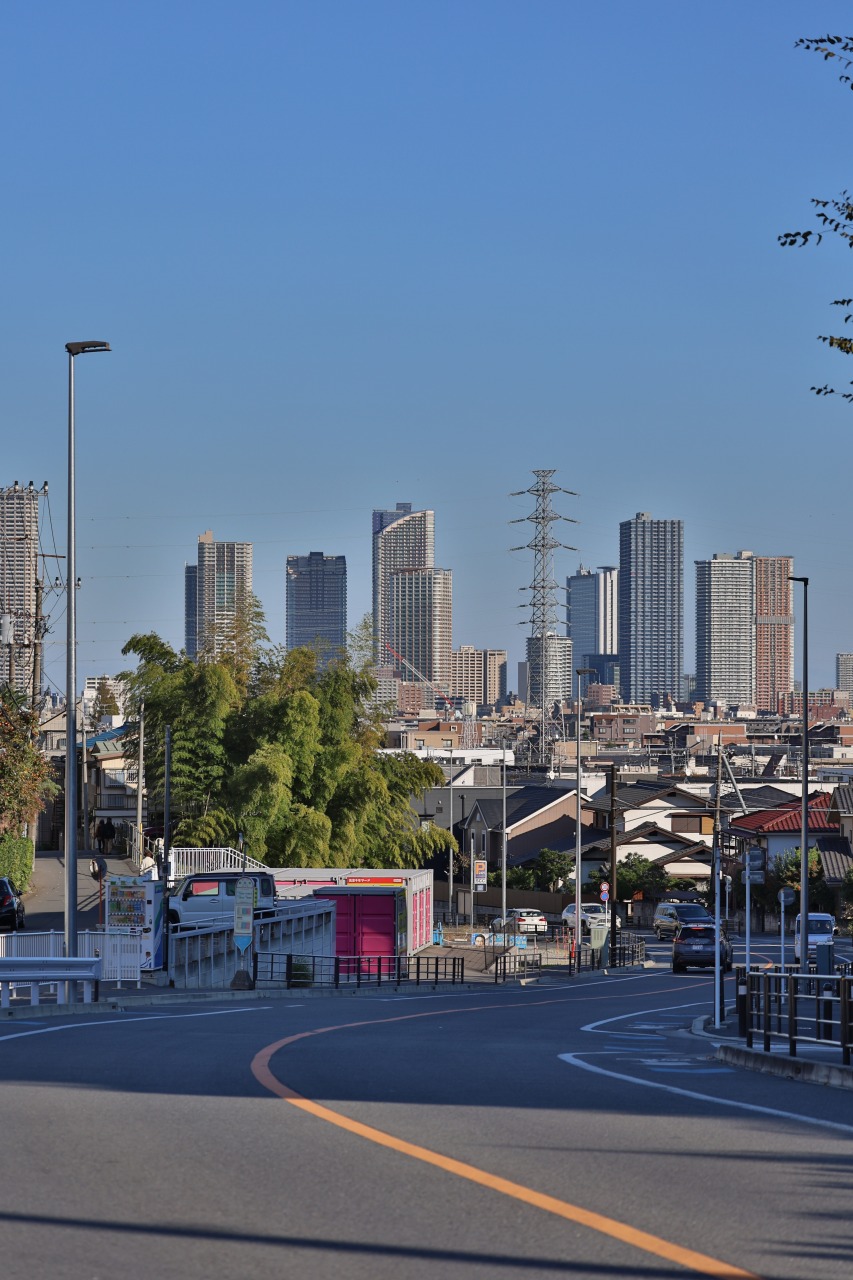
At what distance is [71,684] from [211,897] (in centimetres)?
1150

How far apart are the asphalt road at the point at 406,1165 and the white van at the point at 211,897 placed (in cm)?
2356

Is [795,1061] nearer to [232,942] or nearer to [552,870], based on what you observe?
[232,942]

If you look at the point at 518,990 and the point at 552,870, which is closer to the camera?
the point at 518,990

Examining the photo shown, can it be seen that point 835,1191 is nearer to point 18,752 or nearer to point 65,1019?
point 65,1019

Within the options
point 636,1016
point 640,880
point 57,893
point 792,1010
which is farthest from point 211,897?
point 640,880

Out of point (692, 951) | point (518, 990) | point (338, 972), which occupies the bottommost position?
point (518, 990)

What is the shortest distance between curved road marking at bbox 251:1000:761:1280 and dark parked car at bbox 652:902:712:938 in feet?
158

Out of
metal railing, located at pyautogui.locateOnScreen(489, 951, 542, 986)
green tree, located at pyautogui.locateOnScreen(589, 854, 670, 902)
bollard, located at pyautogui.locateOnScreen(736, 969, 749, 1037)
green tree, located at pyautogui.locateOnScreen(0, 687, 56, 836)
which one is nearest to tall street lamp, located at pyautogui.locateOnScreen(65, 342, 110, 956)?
bollard, located at pyautogui.locateOnScreen(736, 969, 749, 1037)

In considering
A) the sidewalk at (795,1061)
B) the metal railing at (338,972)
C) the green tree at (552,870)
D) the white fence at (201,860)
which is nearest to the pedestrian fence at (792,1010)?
the sidewalk at (795,1061)

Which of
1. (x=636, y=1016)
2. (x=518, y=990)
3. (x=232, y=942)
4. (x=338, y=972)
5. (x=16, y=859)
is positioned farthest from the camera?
(x=16, y=859)

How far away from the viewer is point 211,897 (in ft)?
133

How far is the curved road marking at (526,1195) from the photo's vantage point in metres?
6.71

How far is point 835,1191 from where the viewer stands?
27.3ft

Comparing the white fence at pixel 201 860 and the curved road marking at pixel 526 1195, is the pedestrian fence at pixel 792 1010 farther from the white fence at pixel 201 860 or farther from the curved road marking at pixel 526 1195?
the white fence at pixel 201 860
